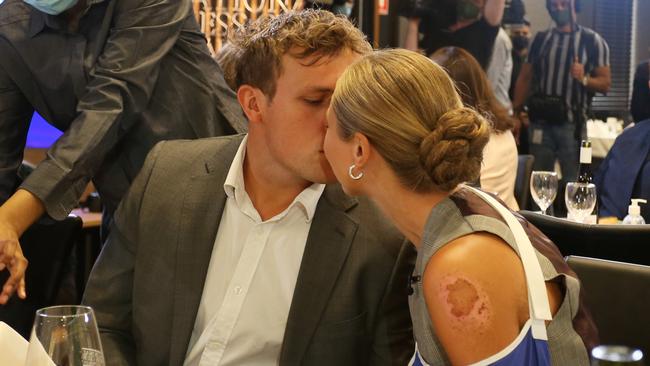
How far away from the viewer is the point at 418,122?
146 centimetres

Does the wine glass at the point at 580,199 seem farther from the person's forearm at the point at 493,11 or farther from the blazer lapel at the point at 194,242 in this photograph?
the person's forearm at the point at 493,11

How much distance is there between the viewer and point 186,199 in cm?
198

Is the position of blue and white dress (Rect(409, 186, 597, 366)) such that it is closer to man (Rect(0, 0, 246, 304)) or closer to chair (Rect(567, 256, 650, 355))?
chair (Rect(567, 256, 650, 355))

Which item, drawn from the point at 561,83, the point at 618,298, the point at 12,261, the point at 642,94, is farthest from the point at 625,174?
the point at 12,261

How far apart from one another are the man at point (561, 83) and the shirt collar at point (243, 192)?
502 centimetres

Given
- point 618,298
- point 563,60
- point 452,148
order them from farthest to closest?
point 563,60, point 618,298, point 452,148

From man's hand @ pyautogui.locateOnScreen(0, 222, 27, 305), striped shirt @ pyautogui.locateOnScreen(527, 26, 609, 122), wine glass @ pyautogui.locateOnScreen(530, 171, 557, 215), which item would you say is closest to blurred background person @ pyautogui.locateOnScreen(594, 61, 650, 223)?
wine glass @ pyautogui.locateOnScreen(530, 171, 557, 215)

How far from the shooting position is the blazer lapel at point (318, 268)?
1810mm

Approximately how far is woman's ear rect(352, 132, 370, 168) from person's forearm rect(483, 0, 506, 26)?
5518 mm

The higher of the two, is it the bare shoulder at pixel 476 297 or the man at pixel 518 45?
the bare shoulder at pixel 476 297

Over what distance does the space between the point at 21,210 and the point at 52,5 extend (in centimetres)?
57

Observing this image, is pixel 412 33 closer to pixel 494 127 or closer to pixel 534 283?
pixel 494 127

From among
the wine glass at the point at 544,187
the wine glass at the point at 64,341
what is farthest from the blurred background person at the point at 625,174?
the wine glass at the point at 64,341

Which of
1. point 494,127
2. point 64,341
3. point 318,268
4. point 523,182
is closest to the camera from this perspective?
point 64,341
